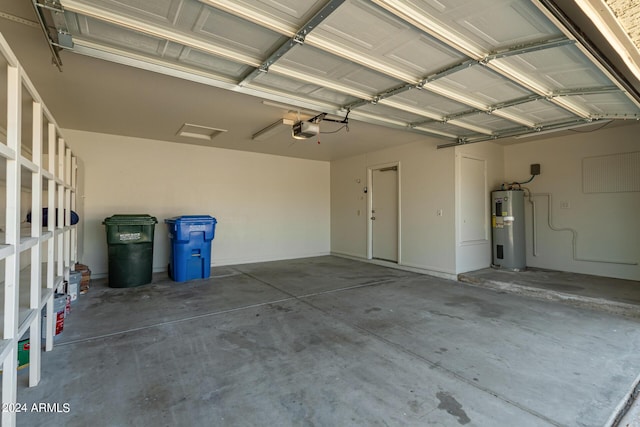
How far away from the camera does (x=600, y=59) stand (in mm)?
2395

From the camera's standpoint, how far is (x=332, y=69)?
2.77m

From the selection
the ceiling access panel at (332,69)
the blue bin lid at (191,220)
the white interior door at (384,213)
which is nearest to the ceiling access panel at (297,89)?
the ceiling access panel at (332,69)

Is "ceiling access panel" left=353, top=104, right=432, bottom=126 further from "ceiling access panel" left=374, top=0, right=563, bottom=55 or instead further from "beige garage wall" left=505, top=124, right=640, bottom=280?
"beige garage wall" left=505, top=124, right=640, bottom=280

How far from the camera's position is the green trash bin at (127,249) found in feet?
15.4

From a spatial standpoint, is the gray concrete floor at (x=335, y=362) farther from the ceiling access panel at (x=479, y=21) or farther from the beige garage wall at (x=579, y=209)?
the ceiling access panel at (x=479, y=21)

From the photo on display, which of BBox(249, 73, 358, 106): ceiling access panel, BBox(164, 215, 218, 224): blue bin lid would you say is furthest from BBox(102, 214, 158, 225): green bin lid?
BBox(249, 73, 358, 106): ceiling access panel

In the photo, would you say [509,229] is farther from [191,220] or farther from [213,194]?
[213,194]

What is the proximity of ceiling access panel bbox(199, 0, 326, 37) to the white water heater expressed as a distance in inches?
208

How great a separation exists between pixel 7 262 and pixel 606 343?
15.0ft

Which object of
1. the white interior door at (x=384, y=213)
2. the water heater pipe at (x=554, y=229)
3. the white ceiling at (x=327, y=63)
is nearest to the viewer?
the white ceiling at (x=327, y=63)

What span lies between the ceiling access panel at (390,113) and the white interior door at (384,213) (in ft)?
7.80

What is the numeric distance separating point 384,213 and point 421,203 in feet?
3.48

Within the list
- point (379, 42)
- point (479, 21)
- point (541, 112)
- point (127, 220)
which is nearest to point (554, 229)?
point (541, 112)

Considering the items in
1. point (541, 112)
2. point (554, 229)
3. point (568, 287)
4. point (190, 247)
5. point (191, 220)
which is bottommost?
point (568, 287)
